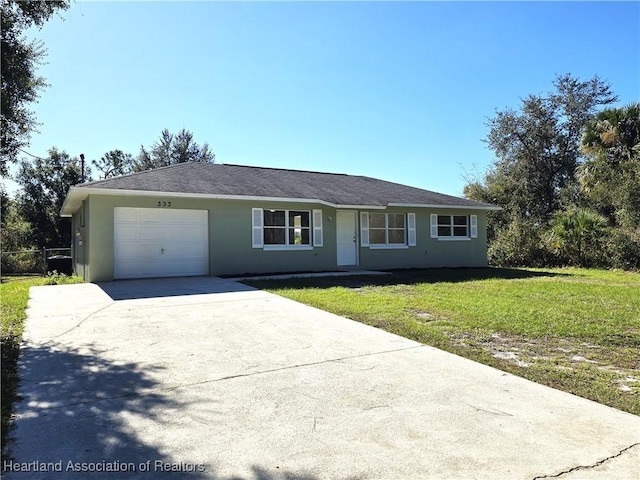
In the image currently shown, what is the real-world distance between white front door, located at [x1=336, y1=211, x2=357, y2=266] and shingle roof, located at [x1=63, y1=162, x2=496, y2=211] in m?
0.75

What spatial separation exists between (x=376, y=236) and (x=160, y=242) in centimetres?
822

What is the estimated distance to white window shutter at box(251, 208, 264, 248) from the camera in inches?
534

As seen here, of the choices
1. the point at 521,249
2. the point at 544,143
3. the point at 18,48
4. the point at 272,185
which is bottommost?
the point at 521,249

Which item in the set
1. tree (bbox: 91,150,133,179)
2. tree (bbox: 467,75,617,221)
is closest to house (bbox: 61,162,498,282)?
tree (bbox: 467,75,617,221)

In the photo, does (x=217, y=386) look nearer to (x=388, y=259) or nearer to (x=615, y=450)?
(x=615, y=450)

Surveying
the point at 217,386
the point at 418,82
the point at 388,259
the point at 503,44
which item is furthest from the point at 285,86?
the point at 217,386

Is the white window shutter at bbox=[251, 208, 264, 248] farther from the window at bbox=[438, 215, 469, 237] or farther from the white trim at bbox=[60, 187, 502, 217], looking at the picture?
the window at bbox=[438, 215, 469, 237]

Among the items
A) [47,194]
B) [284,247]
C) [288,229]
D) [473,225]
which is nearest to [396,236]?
[473,225]

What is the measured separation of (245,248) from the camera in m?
13.4

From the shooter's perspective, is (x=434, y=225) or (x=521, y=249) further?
(x=521, y=249)

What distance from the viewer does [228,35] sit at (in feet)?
32.2

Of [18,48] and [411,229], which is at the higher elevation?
[18,48]

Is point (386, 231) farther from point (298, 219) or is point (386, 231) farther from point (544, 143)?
point (544, 143)

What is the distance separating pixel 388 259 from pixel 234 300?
9.30m
